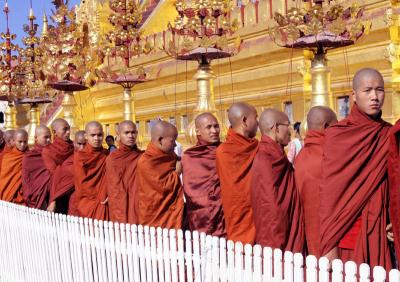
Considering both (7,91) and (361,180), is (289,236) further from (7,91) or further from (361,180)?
(7,91)

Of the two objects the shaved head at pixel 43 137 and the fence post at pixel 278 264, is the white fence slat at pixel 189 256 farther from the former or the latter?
the shaved head at pixel 43 137

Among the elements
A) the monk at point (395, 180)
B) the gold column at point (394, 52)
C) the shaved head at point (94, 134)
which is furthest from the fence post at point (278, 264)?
the gold column at point (394, 52)

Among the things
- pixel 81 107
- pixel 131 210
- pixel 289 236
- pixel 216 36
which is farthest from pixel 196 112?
pixel 81 107

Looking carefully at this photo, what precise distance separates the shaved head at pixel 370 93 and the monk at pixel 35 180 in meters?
4.93

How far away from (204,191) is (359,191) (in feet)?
6.34

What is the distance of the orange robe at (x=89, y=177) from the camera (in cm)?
A: 695

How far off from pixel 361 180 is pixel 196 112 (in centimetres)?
621

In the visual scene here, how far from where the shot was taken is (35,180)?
7.93m

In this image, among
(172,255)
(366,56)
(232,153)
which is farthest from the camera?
(366,56)

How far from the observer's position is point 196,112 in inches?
384

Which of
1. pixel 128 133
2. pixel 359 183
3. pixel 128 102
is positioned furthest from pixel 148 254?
pixel 128 102

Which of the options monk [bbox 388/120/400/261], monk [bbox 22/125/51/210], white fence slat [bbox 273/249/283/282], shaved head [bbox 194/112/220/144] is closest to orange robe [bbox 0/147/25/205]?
monk [bbox 22/125/51/210]

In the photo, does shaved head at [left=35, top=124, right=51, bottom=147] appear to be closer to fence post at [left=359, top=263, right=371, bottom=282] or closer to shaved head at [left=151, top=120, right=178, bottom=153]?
shaved head at [left=151, top=120, right=178, bottom=153]

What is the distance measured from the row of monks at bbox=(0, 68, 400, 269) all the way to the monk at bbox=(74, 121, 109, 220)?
0.01 meters
